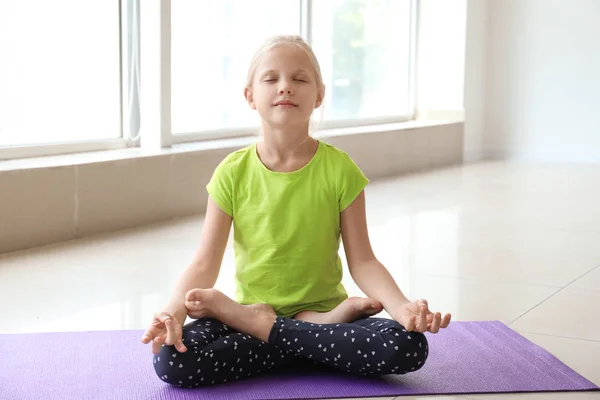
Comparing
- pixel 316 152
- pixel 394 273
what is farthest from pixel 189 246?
pixel 316 152

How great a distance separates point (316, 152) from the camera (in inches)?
72.1

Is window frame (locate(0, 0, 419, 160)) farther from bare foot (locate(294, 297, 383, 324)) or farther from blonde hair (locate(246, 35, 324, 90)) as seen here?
bare foot (locate(294, 297, 383, 324))

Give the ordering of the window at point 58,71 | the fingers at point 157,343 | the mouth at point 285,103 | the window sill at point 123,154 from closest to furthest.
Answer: the fingers at point 157,343 < the mouth at point 285,103 < the window sill at point 123,154 < the window at point 58,71

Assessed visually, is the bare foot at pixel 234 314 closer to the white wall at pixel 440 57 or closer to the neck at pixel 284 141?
the neck at pixel 284 141

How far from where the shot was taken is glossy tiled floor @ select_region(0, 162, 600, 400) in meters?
2.17

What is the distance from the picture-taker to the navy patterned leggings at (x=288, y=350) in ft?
5.32

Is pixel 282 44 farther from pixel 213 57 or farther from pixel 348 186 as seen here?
pixel 213 57

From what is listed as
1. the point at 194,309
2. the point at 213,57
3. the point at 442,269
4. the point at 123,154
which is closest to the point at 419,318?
the point at 194,309

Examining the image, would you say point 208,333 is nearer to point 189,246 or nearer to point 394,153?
point 189,246

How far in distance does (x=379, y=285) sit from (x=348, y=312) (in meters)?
0.08

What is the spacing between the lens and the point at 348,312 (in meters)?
1.72

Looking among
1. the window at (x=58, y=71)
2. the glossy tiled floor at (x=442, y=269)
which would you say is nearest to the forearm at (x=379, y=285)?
the glossy tiled floor at (x=442, y=269)

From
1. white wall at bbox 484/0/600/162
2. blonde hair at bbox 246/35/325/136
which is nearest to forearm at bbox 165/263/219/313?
blonde hair at bbox 246/35/325/136

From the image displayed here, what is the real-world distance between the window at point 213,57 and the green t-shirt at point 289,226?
2.57m
